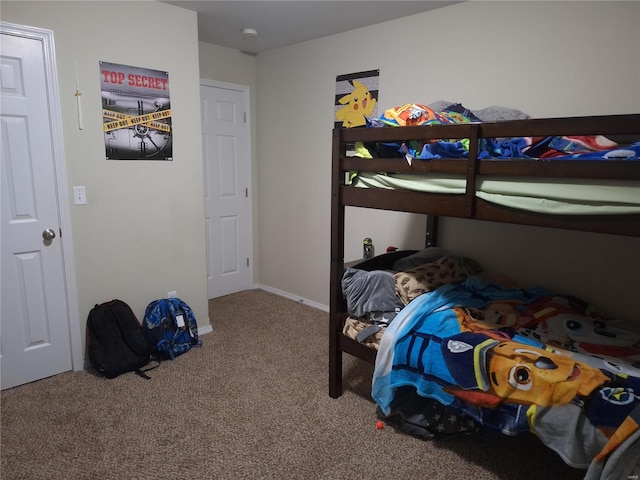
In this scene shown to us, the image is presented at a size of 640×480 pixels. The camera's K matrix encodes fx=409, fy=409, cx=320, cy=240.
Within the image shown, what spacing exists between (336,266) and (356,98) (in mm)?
1559

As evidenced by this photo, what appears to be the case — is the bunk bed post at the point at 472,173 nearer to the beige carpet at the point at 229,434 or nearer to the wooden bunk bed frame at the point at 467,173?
the wooden bunk bed frame at the point at 467,173

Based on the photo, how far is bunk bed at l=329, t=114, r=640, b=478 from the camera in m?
1.32

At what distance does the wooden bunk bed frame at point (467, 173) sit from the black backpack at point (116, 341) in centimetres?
125

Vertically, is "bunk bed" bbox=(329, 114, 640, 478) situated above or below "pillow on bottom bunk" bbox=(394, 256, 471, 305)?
above

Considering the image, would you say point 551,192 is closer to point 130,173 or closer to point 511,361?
point 511,361

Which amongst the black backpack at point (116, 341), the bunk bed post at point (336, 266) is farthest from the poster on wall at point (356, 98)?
the black backpack at point (116, 341)

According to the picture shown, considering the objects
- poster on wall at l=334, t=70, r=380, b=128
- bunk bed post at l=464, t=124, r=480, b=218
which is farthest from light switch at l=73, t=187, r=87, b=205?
bunk bed post at l=464, t=124, r=480, b=218

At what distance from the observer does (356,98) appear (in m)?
3.16

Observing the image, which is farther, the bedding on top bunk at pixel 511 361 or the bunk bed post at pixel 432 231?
the bunk bed post at pixel 432 231

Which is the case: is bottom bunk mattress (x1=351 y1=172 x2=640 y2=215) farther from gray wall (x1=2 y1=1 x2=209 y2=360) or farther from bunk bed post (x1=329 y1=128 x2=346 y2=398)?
gray wall (x1=2 y1=1 x2=209 y2=360)

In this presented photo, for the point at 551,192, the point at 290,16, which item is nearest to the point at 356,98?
the point at 290,16

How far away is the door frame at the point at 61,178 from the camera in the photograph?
223 cm

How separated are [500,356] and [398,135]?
103 cm

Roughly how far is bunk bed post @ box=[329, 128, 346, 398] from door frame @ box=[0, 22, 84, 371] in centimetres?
159
